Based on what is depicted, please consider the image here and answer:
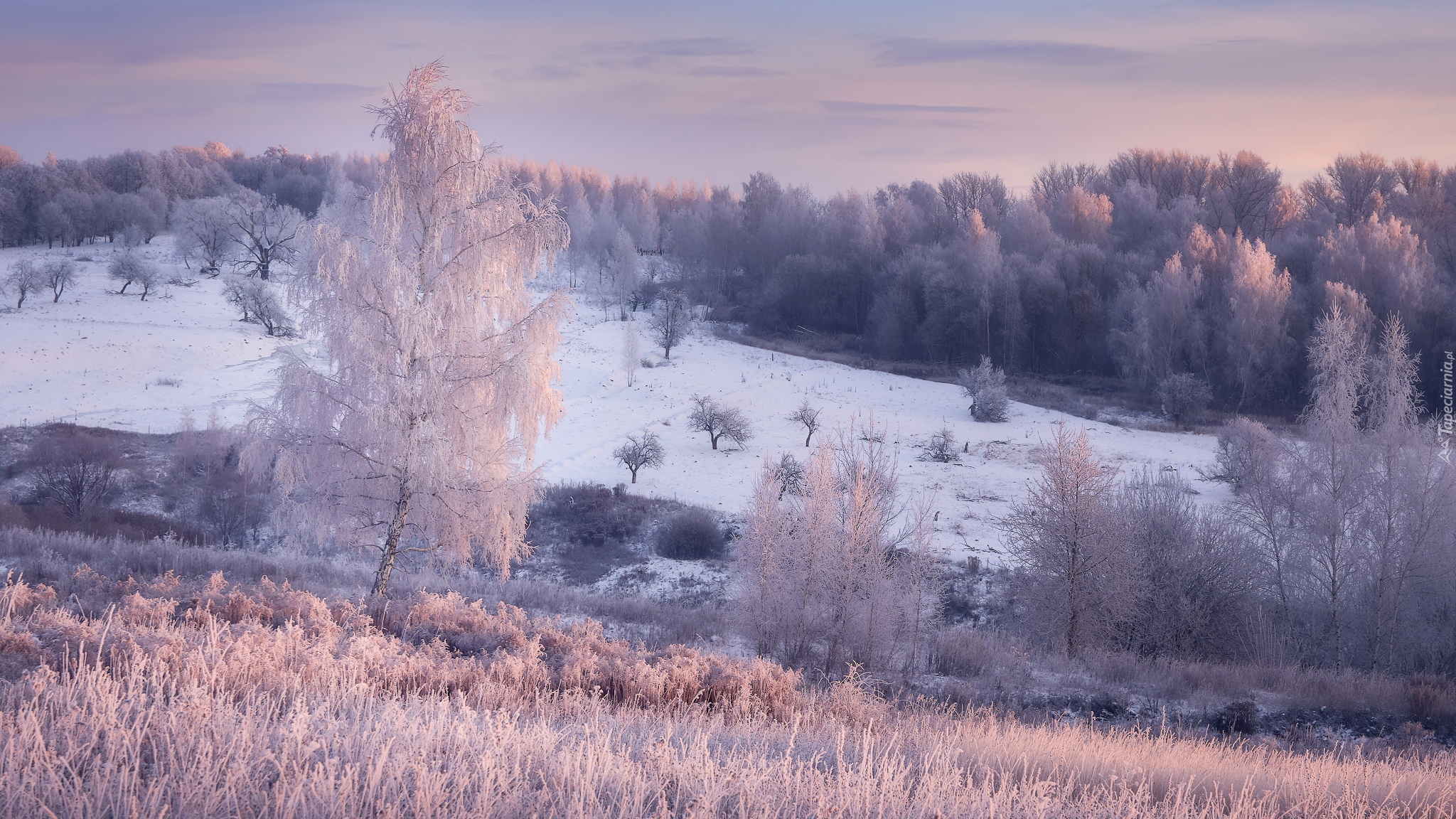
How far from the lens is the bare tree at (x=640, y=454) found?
103 ft

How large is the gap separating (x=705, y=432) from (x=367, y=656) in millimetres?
31581

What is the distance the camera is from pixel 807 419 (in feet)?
120

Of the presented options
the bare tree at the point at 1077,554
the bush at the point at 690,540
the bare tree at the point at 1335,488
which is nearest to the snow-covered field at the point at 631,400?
the bush at the point at 690,540

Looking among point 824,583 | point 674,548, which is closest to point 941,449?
point 674,548

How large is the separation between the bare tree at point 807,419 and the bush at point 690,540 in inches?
404

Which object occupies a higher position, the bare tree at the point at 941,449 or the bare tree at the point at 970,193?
the bare tree at the point at 970,193

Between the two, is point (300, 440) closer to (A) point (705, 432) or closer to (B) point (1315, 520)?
(B) point (1315, 520)

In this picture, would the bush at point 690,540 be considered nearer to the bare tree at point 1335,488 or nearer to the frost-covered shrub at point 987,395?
the bare tree at point 1335,488

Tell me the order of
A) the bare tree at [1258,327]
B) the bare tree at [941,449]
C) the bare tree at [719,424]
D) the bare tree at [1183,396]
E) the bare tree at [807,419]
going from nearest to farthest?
the bare tree at [941,449], the bare tree at [719,424], the bare tree at [807,419], the bare tree at [1183,396], the bare tree at [1258,327]

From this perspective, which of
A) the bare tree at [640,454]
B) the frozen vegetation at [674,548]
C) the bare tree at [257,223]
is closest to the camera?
the frozen vegetation at [674,548]

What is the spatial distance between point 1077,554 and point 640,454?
18455 millimetres

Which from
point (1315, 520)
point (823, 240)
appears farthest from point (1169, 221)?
point (1315, 520)

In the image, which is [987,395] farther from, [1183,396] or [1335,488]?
[1335,488]

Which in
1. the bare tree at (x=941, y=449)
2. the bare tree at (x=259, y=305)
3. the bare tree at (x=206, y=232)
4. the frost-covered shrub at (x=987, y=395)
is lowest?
the bare tree at (x=941, y=449)
